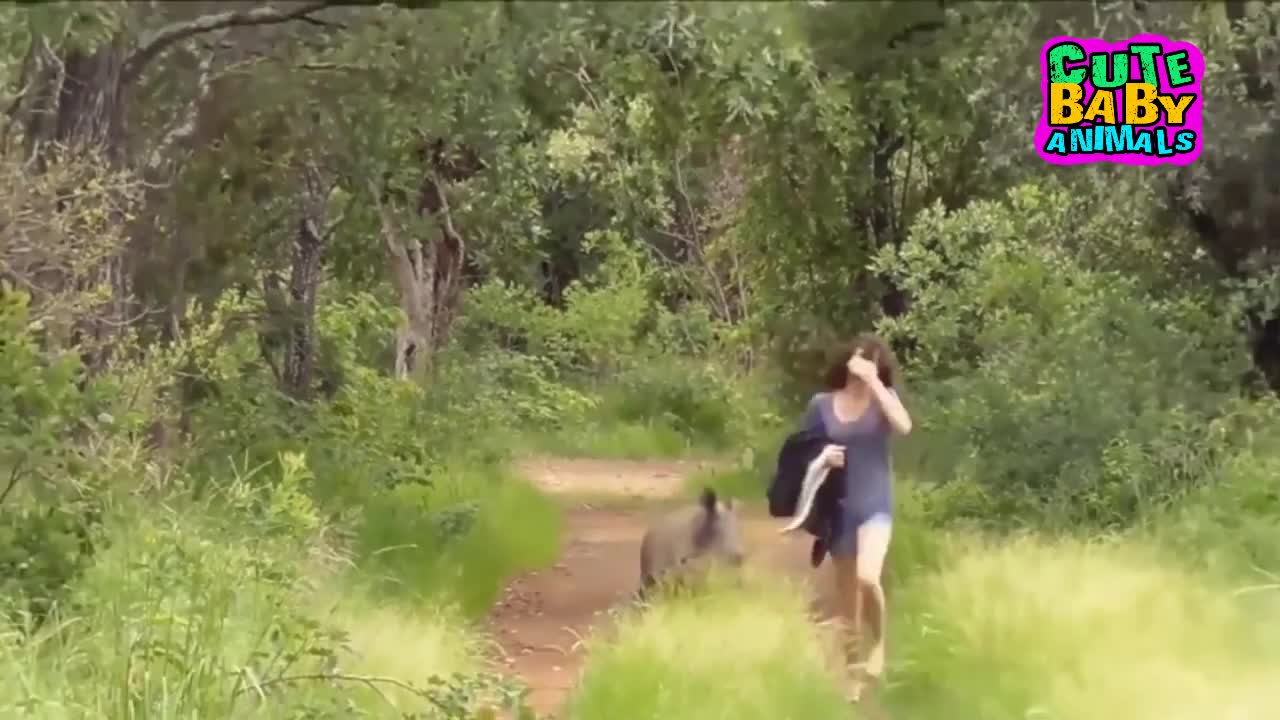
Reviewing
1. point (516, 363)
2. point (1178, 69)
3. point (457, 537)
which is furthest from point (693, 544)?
point (516, 363)

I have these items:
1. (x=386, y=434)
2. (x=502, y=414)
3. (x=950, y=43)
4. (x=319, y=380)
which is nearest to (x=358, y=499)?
(x=386, y=434)

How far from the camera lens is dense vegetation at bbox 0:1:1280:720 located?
5555mm

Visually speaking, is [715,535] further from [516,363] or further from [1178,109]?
[516,363]

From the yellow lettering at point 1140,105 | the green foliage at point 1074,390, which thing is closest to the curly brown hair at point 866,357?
the yellow lettering at point 1140,105

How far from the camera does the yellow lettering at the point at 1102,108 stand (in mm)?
6945

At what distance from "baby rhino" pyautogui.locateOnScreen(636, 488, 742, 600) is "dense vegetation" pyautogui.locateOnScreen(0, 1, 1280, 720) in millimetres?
603

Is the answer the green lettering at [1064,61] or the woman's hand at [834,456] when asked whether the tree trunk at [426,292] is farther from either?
the green lettering at [1064,61]

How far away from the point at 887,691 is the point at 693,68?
2.66 m

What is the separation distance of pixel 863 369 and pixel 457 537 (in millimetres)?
4435

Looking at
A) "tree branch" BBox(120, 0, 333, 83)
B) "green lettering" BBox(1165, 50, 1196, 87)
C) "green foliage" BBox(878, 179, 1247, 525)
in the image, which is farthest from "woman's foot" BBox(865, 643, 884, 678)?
"tree branch" BBox(120, 0, 333, 83)

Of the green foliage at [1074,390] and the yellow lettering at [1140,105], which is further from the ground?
the yellow lettering at [1140,105]

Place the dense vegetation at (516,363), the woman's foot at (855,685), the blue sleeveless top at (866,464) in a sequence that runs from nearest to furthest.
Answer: the dense vegetation at (516,363) → the woman's foot at (855,685) → the blue sleeveless top at (866,464)

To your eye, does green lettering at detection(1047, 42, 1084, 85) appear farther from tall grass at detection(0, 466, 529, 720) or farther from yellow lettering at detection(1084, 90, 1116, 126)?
tall grass at detection(0, 466, 529, 720)

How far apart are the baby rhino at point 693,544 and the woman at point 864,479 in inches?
27.1
